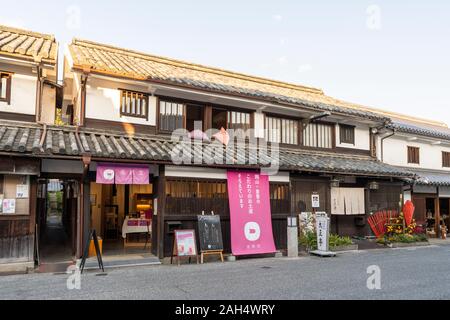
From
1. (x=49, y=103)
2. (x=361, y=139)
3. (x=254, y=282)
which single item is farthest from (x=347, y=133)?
(x=49, y=103)

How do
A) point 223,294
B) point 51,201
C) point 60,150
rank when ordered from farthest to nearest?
point 51,201 → point 60,150 → point 223,294

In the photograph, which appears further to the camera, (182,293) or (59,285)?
(59,285)

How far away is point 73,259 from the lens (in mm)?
10836

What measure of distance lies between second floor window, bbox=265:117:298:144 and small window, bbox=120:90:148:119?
17.5 ft

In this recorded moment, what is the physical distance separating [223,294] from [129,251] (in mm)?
6456

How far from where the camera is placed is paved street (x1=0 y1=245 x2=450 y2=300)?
7438mm

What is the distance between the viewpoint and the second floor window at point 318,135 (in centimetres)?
1641

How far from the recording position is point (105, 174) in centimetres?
1065

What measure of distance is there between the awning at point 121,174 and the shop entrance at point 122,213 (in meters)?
3.78

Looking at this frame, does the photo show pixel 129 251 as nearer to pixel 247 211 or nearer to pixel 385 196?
pixel 247 211

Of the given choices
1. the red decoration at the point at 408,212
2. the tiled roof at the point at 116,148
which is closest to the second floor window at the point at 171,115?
the tiled roof at the point at 116,148

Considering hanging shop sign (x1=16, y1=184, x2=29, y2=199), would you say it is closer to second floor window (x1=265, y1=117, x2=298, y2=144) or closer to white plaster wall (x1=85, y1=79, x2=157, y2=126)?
white plaster wall (x1=85, y1=79, x2=157, y2=126)

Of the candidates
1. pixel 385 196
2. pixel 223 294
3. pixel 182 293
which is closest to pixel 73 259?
pixel 182 293

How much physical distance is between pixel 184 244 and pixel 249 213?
8.99ft
